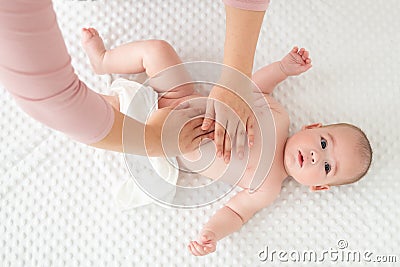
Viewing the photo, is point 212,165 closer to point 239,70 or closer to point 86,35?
point 239,70

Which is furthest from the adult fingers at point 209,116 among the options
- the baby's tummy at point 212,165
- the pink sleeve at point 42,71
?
the pink sleeve at point 42,71

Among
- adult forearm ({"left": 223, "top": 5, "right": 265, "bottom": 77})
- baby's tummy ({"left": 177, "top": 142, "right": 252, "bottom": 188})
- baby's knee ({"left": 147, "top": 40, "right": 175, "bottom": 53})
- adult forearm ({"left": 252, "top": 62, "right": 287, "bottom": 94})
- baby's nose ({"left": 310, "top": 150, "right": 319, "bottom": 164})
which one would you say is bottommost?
baby's tummy ({"left": 177, "top": 142, "right": 252, "bottom": 188})

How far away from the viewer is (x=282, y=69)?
3.45ft

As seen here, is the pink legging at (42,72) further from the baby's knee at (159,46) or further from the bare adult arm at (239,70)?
the baby's knee at (159,46)

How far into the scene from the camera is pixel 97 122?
637 millimetres

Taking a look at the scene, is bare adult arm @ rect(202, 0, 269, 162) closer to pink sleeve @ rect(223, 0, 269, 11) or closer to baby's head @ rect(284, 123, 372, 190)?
pink sleeve @ rect(223, 0, 269, 11)

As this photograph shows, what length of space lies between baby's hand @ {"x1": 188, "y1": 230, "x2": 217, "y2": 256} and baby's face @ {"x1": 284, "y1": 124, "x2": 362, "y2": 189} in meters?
0.21

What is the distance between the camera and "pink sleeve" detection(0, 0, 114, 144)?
477 mm

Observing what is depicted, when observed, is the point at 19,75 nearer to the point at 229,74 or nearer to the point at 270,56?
the point at 229,74

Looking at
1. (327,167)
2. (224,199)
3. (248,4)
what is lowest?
(224,199)

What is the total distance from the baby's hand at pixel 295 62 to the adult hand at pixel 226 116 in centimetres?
23

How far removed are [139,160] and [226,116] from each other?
262mm

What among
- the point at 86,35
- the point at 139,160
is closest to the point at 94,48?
the point at 86,35

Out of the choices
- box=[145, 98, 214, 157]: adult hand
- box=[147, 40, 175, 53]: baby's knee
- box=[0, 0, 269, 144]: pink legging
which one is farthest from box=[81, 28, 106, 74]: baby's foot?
box=[0, 0, 269, 144]: pink legging
